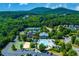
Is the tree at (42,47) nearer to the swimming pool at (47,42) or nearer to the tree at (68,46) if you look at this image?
the swimming pool at (47,42)

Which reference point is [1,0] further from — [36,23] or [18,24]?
[36,23]

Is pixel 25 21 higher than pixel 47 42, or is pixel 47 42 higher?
pixel 25 21

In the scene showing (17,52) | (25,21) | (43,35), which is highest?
(25,21)

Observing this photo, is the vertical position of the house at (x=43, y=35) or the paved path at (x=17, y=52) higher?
the house at (x=43, y=35)

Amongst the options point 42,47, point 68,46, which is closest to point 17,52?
point 42,47

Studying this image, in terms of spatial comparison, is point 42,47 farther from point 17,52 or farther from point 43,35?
point 17,52

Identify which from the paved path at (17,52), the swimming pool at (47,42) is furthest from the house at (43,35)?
the paved path at (17,52)

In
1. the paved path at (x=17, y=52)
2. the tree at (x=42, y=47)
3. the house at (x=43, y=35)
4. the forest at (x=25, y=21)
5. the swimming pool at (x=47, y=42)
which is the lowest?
the paved path at (x=17, y=52)

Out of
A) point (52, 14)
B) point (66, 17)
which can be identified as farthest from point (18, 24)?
point (66, 17)

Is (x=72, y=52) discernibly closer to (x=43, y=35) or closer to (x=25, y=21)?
(x=43, y=35)

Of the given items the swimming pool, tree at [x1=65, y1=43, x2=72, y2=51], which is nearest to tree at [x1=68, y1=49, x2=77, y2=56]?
tree at [x1=65, y1=43, x2=72, y2=51]

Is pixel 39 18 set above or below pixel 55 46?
above
